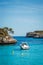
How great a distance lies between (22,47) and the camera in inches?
399

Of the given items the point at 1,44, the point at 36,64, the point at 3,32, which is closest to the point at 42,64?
the point at 36,64

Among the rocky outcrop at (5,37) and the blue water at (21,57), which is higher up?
the rocky outcrop at (5,37)

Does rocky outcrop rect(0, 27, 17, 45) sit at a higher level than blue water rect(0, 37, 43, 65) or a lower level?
higher

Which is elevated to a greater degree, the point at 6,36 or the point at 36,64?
the point at 6,36

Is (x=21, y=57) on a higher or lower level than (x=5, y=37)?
lower

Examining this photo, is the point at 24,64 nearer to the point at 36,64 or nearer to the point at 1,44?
the point at 36,64

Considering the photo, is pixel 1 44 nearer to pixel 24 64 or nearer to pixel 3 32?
pixel 3 32

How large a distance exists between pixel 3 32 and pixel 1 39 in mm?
1368

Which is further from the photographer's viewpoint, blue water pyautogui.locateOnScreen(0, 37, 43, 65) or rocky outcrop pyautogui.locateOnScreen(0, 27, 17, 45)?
rocky outcrop pyautogui.locateOnScreen(0, 27, 17, 45)

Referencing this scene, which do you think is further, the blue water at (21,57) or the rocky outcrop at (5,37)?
the rocky outcrop at (5,37)

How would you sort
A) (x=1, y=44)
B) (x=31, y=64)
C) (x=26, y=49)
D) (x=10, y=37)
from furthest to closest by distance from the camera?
(x=10, y=37) → (x=1, y=44) → (x=26, y=49) → (x=31, y=64)

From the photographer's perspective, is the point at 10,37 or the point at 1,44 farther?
the point at 10,37

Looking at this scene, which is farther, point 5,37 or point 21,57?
point 5,37

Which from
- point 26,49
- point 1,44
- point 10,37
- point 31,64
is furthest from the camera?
point 10,37
